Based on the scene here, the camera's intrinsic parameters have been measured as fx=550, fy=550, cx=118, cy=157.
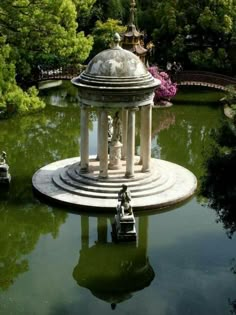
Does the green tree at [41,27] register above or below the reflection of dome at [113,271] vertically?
above

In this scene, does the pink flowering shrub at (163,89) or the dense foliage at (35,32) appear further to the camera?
the pink flowering shrub at (163,89)

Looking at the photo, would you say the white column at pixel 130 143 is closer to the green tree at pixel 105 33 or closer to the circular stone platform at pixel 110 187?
the circular stone platform at pixel 110 187

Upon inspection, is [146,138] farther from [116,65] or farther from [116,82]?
[116,65]

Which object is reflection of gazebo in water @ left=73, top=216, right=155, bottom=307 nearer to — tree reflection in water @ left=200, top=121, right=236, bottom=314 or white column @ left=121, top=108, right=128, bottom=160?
tree reflection in water @ left=200, top=121, right=236, bottom=314

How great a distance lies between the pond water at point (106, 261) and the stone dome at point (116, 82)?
14.2 ft

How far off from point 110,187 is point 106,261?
169 inches

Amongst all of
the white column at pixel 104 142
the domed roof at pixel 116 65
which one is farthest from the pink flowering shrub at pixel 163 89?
the white column at pixel 104 142

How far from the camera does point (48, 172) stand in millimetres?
23844

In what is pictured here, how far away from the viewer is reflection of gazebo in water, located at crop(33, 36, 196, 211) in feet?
67.1

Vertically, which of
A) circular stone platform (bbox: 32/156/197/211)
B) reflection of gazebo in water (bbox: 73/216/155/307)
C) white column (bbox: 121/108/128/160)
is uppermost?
white column (bbox: 121/108/128/160)

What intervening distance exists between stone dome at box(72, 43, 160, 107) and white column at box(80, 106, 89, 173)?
0.84 m

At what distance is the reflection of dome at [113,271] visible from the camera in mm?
15797

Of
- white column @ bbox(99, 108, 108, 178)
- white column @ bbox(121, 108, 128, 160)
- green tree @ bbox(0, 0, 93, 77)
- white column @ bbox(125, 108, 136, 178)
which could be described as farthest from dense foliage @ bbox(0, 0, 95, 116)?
white column @ bbox(125, 108, 136, 178)

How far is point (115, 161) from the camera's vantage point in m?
22.9
